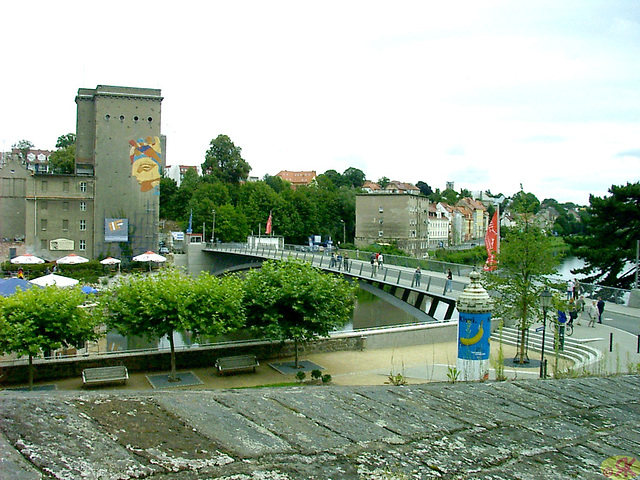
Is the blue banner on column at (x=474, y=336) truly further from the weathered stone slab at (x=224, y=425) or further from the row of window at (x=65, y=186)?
the row of window at (x=65, y=186)

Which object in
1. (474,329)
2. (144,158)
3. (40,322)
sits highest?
(144,158)

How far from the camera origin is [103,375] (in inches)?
743

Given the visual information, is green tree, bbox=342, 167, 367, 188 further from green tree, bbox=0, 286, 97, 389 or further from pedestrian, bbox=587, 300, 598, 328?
green tree, bbox=0, 286, 97, 389

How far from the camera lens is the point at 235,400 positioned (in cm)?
324

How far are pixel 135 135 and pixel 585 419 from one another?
226 ft

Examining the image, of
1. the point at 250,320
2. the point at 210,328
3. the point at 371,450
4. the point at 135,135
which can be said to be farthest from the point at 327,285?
the point at 135,135

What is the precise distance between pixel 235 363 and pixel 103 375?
15.5 ft

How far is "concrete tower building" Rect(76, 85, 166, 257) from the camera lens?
66188mm

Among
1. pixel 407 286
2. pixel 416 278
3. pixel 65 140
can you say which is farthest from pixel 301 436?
pixel 65 140

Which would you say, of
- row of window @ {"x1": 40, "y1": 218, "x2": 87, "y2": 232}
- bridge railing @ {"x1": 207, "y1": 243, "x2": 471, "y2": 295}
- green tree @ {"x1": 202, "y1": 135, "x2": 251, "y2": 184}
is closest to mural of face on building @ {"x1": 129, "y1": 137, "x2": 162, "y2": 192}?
row of window @ {"x1": 40, "y1": 218, "x2": 87, "y2": 232}

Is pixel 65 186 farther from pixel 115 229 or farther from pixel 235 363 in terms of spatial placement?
pixel 235 363

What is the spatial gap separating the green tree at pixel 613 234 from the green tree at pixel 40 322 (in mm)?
37448

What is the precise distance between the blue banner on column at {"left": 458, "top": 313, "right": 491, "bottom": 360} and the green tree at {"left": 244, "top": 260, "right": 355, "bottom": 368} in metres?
6.44

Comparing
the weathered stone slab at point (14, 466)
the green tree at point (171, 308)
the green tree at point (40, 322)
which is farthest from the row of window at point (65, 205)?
the weathered stone slab at point (14, 466)
